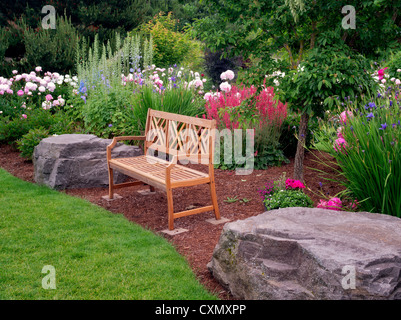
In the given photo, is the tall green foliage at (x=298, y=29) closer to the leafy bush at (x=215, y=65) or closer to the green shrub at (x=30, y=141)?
the green shrub at (x=30, y=141)

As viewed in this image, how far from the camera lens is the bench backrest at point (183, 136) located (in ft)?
14.7

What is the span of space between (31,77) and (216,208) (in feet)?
17.8

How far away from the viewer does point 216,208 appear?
4.53m

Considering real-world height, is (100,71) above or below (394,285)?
above

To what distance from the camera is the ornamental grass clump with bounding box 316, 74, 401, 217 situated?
341 cm

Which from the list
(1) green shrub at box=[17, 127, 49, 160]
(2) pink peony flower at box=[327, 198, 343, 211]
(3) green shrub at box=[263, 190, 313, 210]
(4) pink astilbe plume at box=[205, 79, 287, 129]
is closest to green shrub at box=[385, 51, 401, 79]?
(4) pink astilbe plume at box=[205, 79, 287, 129]

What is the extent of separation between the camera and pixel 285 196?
445 cm

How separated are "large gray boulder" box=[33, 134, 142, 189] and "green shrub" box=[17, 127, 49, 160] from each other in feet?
2.29

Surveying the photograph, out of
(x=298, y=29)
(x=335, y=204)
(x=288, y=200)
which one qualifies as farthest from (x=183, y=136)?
Answer: (x=335, y=204)

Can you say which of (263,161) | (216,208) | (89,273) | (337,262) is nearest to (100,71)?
(263,161)

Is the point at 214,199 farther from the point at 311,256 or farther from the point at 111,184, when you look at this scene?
the point at 311,256

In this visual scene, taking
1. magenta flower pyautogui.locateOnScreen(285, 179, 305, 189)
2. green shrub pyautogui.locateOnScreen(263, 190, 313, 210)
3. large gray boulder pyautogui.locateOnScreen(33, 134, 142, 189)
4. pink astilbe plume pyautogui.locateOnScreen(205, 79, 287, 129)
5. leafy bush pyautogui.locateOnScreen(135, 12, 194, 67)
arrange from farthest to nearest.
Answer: leafy bush pyautogui.locateOnScreen(135, 12, 194, 67) < pink astilbe plume pyautogui.locateOnScreen(205, 79, 287, 129) < large gray boulder pyautogui.locateOnScreen(33, 134, 142, 189) < magenta flower pyautogui.locateOnScreen(285, 179, 305, 189) < green shrub pyautogui.locateOnScreen(263, 190, 313, 210)

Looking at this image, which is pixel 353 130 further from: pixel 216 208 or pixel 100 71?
pixel 100 71

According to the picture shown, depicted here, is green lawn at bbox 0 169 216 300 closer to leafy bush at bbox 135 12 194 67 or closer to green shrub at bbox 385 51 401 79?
green shrub at bbox 385 51 401 79
